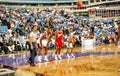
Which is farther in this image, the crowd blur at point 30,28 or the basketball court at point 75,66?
the crowd blur at point 30,28

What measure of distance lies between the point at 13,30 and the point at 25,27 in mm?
1743

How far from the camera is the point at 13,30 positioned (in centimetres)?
2323

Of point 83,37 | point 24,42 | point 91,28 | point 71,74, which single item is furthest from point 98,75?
point 91,28

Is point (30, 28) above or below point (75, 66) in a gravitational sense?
below

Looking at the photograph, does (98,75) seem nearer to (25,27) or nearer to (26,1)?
(25,27)

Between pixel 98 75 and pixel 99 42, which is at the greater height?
pixel 98 75

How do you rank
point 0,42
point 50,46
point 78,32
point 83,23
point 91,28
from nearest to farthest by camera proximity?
point 0,42 → point 50,46 → point 78,32 → point 91,28 → point 83,23

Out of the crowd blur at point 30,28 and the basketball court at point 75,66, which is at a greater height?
the basketball court at point 75,66

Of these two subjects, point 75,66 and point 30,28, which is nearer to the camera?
point 75,66

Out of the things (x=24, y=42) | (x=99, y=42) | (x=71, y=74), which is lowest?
(x=99, y=42)

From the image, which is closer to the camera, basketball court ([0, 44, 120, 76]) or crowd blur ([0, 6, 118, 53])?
basketball court ([0, 44, 120, 76])

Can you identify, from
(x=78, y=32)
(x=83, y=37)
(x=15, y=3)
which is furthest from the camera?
(x=15, y=3)

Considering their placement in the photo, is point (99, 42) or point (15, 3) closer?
point (99, 42)

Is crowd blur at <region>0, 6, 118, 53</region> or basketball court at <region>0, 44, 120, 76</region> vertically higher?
basketball court at <region>0, 44, 120, 76</region>
